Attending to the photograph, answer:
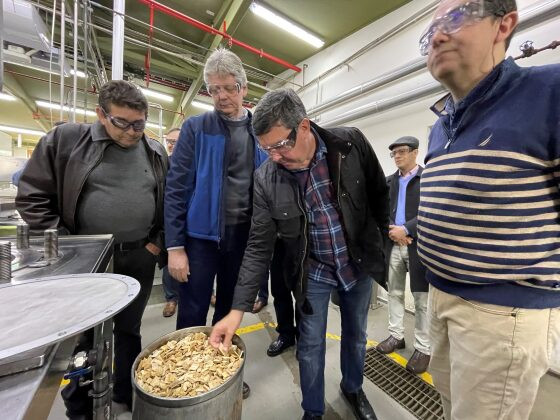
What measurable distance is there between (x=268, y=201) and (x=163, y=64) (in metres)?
4.83

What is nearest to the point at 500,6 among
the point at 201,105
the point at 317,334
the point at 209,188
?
the point at 209,188

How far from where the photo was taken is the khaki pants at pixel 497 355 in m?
0.68

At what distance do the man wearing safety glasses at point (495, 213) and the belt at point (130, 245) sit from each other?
4.54 feet

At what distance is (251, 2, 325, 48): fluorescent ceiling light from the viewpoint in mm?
3242

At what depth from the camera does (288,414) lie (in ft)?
4.92

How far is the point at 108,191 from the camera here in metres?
1.29

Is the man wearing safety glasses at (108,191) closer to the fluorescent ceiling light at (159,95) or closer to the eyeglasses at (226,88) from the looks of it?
the eyeglasses at (226,88)

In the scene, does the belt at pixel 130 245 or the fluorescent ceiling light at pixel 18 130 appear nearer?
the belt at pixel 130 245

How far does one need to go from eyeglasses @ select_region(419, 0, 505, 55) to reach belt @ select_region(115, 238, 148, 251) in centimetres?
155

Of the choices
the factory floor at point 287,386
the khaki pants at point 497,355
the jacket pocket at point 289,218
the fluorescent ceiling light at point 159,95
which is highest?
the fluorescent ceiling light at point 159,95

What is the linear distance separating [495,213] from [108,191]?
5.20ft

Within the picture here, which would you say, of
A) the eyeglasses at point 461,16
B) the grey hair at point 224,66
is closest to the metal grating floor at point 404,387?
the eyeglasses at point 461,16

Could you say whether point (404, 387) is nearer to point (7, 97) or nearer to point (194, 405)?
point (194, 405)

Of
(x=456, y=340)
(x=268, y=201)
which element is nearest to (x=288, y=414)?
(x=456, y=340)
